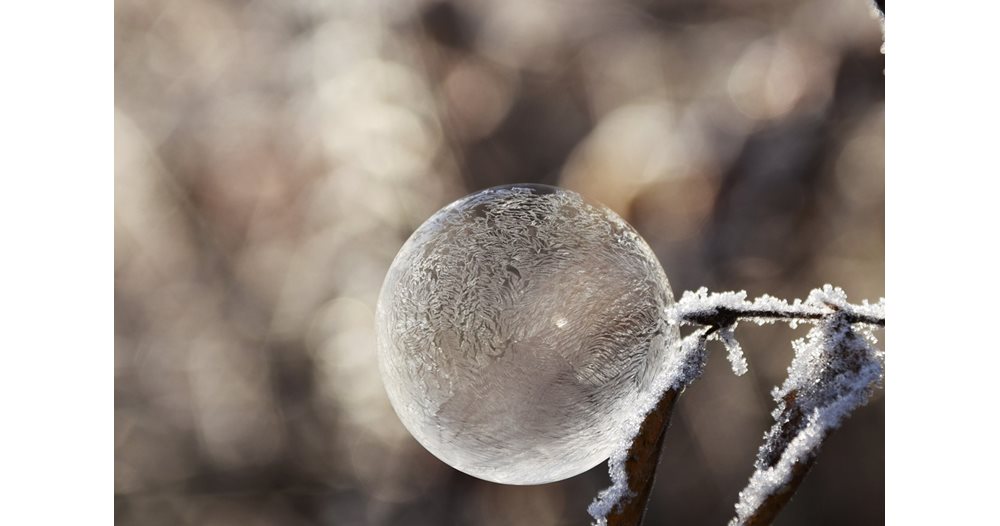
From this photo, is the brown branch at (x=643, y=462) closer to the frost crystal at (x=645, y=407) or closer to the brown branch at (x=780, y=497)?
the frost crystal at (x=645, y=407)

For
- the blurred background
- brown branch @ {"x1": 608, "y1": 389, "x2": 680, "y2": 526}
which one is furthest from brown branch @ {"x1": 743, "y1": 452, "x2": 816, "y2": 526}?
the blurred background

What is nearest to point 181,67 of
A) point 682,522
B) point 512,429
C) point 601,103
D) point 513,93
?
point 513,93

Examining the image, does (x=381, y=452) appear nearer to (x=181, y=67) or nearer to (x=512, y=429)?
(x=181, y=67)

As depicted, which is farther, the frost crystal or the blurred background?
the blurred background

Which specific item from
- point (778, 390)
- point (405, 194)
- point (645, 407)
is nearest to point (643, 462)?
point (645, 407)

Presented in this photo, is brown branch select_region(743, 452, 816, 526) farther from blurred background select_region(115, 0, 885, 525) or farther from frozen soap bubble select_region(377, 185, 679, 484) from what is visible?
blurred background select_region(115, 0, 885, 525)

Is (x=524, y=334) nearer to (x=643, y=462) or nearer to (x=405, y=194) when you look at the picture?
(x=643, y=462)
